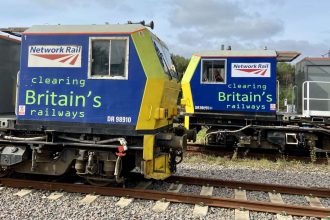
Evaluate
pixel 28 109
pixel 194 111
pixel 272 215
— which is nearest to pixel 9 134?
pixel 28 109

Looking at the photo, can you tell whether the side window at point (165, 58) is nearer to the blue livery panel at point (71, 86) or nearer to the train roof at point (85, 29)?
the train roof at point (85, 29)

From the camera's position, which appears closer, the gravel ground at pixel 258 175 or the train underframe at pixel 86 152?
the train underframe at pixel 86 152

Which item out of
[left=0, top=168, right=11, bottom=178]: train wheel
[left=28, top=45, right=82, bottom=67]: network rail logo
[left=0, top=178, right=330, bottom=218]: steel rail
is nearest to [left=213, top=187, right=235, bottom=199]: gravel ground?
[left=0, top=178, right=330, bottom=218]: steel rail

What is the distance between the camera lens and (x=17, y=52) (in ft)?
25.2

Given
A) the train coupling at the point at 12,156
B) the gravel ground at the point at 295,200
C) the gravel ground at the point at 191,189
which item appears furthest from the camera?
the gravel ground at the point at 191,189

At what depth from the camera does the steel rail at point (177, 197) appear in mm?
5405

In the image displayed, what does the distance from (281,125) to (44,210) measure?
25.7 ft

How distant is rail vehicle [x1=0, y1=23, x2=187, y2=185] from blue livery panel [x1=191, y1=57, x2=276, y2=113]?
5.26 metres

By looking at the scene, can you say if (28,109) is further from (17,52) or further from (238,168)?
(238,168)

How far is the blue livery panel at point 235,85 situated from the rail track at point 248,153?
1330mm

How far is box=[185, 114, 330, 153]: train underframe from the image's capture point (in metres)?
10.6

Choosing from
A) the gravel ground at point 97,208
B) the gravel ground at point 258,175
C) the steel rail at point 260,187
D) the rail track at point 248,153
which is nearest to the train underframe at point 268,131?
the rail track at point 248,153

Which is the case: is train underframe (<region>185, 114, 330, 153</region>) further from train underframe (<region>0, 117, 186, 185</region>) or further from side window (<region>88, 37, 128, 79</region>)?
side window (<region>88, 37, 128, 79</region>)

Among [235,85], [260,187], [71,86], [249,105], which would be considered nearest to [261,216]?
[260,187]
